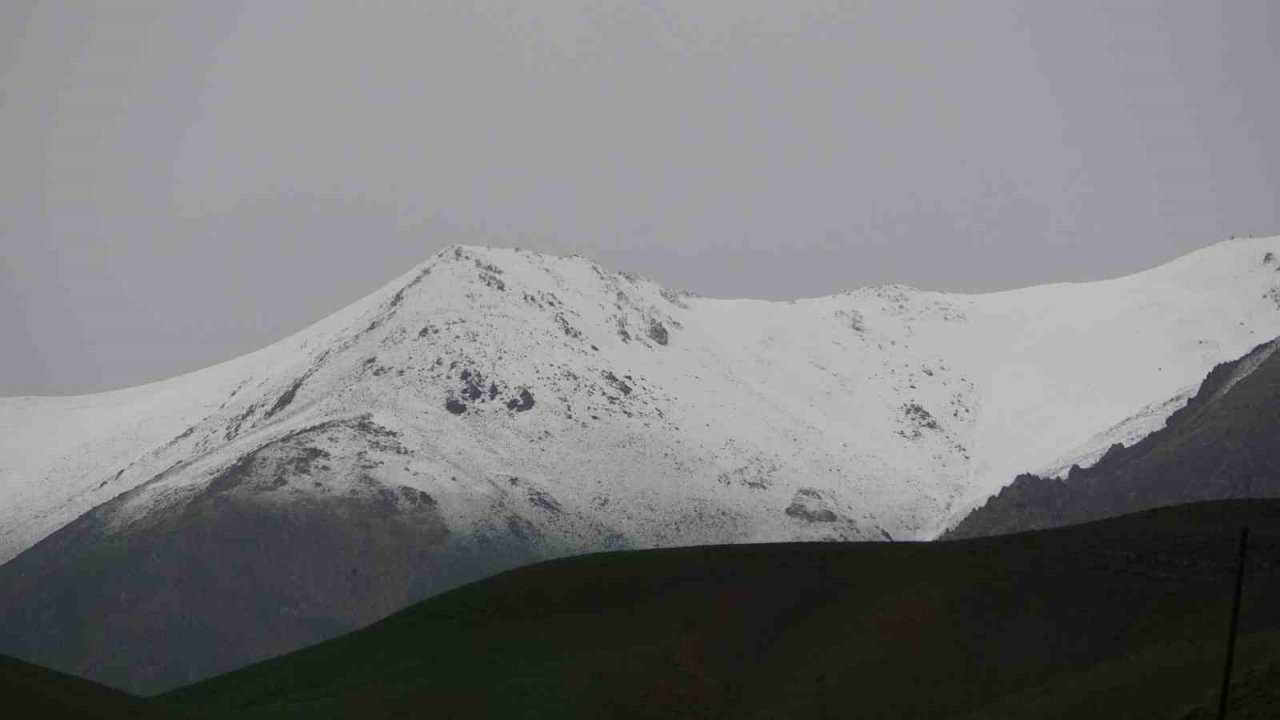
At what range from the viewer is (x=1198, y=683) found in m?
86.0

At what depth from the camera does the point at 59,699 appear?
3199 inches

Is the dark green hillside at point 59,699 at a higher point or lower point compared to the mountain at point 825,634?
lower

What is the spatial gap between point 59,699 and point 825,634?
1867 inches

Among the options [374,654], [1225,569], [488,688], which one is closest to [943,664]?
[1225,569]

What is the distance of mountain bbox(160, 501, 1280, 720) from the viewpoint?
100375mm

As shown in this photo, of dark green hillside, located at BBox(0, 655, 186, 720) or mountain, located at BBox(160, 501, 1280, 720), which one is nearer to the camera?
dark green hillside, located at BBox(0, 655, 186, 720)

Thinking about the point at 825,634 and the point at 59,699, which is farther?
the point at 825,634

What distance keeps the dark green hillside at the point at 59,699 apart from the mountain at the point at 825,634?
83.0 ft

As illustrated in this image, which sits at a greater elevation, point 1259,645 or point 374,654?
point 374,654

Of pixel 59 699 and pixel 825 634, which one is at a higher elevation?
pixel 825 634

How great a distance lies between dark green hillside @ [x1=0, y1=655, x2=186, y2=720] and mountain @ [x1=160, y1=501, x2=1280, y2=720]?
996 inches

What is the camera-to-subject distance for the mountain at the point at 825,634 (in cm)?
10038

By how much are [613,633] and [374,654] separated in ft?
59.9

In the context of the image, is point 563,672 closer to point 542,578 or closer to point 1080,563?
point 542,578
